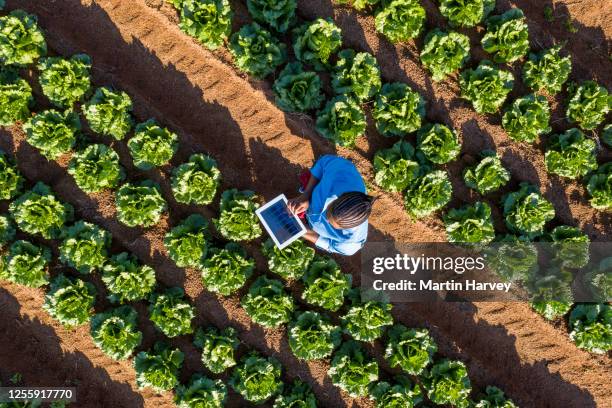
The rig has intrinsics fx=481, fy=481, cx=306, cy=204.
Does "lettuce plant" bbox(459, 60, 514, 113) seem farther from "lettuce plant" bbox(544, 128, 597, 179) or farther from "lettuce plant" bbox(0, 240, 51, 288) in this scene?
"lettuce plant" bbox(0, 240, 51, 288)

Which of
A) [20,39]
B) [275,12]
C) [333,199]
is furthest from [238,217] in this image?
[20,39]

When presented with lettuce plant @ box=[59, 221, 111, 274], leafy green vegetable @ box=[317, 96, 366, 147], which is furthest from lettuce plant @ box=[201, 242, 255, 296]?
leafy green vegetable @ box=[317, 96, 366, 147]

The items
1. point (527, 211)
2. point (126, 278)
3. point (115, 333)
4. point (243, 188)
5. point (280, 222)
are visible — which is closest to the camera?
point (280, 222)

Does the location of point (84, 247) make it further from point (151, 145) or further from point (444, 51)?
point (444, 51)

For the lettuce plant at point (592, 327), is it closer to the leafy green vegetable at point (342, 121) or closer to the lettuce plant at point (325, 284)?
the lettuce plant at point (325, 284)

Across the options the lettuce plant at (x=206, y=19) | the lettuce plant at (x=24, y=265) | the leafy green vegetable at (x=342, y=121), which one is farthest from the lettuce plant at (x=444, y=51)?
the lettuce plant at (x=24, y=265)

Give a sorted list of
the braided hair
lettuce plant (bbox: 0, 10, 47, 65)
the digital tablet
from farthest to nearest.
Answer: lettuce plant (bbox: 0, 10, 47, 65), the digital tablet, the braided hair
